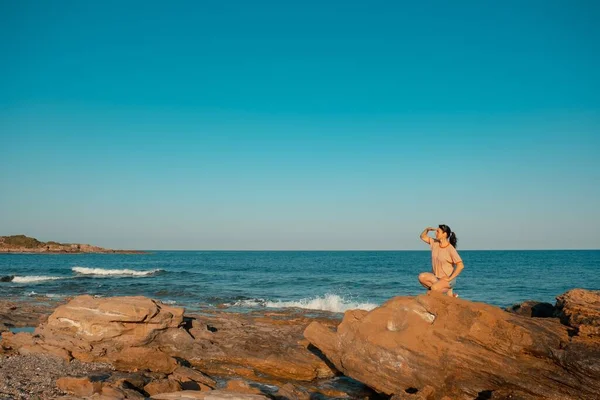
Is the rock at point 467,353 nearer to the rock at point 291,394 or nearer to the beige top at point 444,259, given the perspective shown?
the beige top at point 444,259

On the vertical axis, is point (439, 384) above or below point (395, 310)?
below

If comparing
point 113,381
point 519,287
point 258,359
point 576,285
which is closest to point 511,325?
point 258,359

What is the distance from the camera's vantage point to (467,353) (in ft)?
31.6

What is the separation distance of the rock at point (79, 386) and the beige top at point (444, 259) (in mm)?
8085

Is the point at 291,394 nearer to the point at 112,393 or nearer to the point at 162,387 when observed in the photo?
the point at 162,387

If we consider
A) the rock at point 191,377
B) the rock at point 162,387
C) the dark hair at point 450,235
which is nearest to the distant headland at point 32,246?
the rock at point 191,377

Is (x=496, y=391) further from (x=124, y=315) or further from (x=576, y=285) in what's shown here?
(x=576, y=285)

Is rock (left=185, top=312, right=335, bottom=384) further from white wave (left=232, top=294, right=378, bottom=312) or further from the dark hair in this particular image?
white wave (left=232, top=294, right=378, bottom=312)

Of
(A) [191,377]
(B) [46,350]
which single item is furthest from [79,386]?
(B) [46,350]

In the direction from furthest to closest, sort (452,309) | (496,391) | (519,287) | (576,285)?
1. (576,285)
2. (519,287)
3. (452,309)
4. (496,391)

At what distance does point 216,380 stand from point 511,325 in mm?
7433

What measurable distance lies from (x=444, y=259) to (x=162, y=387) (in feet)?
23.7

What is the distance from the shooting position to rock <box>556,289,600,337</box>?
32.1 ft

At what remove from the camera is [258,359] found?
13477 mm
